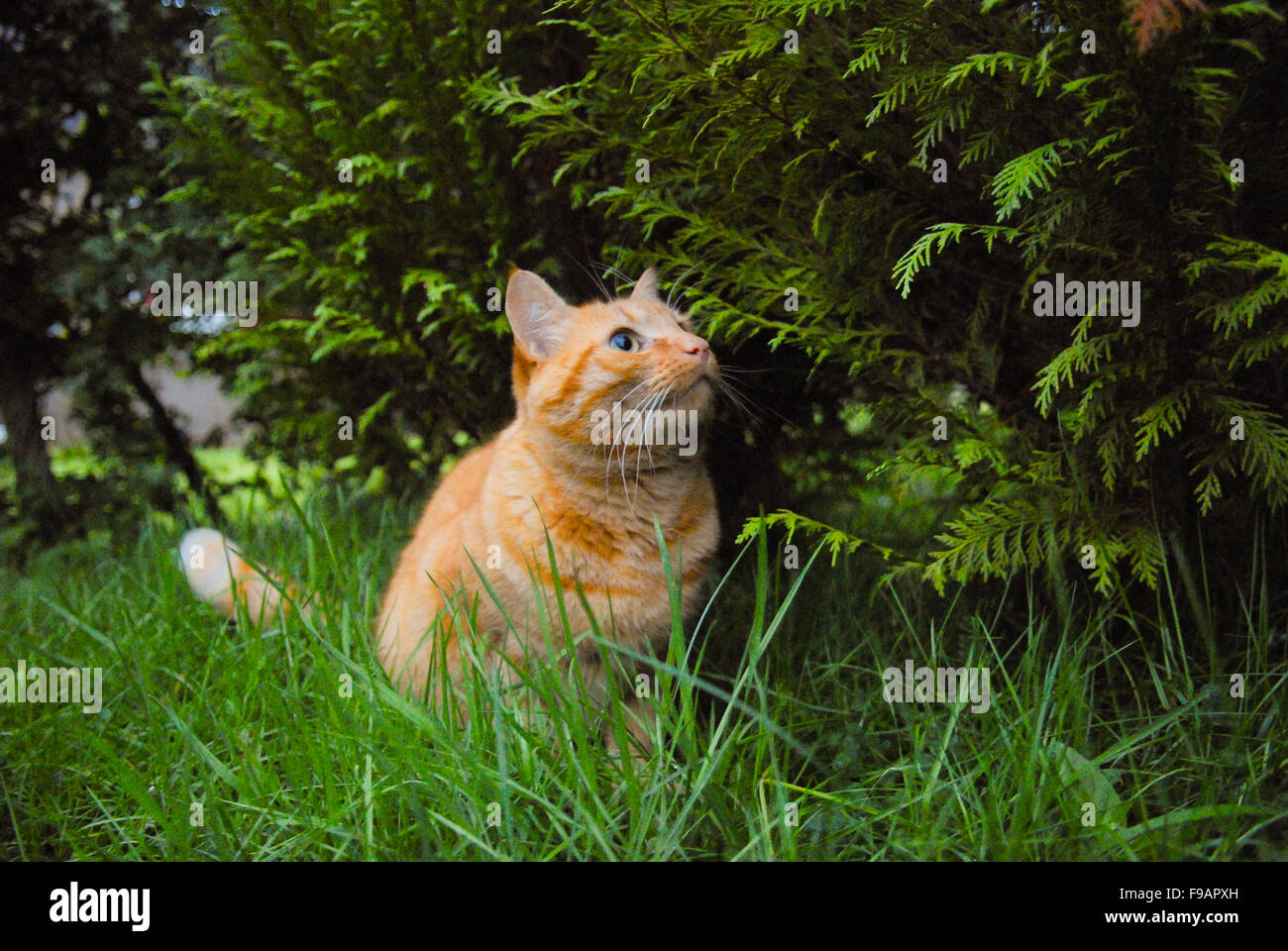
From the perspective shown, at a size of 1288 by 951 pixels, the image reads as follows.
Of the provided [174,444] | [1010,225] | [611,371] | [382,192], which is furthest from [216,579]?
[1010,225]

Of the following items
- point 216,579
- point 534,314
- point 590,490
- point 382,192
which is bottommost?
point 216,579

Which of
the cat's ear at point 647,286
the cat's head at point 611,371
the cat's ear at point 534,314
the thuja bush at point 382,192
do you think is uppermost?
the thuja bush at point 382,192

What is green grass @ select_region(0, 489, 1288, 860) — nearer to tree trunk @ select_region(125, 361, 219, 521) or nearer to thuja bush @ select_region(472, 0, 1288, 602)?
thuja bush @ select_region(472, 0, 1288, 602)

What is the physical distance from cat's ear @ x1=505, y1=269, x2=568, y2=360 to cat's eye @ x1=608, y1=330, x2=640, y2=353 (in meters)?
0.17

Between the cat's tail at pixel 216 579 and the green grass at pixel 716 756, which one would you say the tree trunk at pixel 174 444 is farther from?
the green grass at pixel 716 756

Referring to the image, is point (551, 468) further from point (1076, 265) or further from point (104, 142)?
point (104, 142)

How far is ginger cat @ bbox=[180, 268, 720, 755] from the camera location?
2.19 meters

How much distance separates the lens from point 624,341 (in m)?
2.27

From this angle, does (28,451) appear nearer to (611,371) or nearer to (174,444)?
(174,444)

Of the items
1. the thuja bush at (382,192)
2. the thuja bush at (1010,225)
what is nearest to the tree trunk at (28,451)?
the thuja bush at (382,192)

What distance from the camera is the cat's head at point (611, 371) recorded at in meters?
2.19

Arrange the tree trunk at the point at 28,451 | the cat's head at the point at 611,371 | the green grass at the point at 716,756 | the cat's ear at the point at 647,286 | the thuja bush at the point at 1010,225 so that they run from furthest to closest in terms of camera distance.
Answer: the tree trunk at the point at 28,451
the cat's ear at the point at 647,286
the cat's head at the point at 611,371
the thuja bush at the point at 1010,225
the green grass at the point at 716,756

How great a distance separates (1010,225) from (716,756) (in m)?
1.42

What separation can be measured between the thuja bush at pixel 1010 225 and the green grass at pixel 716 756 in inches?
11.1
